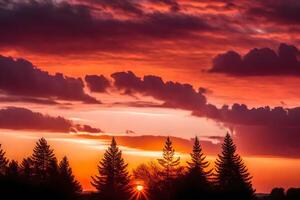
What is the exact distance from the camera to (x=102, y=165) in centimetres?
15912

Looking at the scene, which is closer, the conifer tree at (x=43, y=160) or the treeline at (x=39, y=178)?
the treeline at (x=39, y=178)

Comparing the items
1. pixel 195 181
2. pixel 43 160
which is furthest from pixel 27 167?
pixel 195 181

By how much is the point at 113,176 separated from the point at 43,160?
13.6 meters

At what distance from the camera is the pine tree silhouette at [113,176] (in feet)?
511

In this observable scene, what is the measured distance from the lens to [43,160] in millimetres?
160250

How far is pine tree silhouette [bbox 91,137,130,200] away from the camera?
156 m

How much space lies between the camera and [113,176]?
157125 mm

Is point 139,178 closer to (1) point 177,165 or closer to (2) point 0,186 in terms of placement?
(1) point 177,165

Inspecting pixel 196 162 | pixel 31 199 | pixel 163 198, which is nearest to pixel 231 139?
pixel 196 162

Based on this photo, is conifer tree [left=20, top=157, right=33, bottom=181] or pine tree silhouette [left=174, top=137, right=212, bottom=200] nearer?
pine tree silhouette [left=174, top=137, right=212, bottom=200]

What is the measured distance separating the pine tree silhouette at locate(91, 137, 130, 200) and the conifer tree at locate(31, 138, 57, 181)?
905cm

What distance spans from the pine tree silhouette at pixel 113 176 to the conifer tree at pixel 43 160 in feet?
29.7

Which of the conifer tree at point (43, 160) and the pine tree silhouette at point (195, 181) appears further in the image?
the conifer tree at point (43, 160)

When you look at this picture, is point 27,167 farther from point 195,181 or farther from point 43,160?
point 195,181
